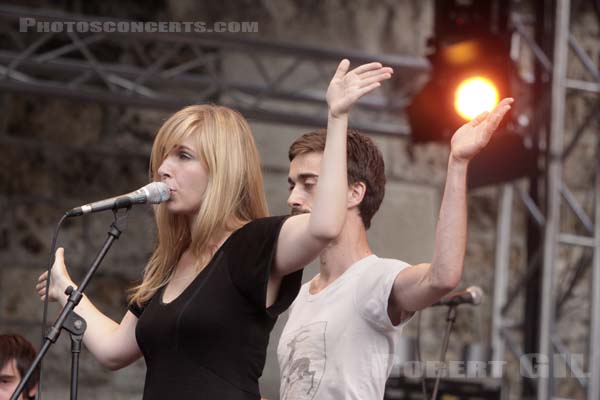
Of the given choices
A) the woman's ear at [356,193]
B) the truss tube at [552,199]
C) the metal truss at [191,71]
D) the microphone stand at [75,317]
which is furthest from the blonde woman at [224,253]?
the metal truss at [191,71]

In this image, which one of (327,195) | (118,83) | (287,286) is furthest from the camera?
(118,83)

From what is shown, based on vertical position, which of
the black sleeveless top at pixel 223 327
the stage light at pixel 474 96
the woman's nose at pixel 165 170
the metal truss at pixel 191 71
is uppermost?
the metal truss at pixel 191 71

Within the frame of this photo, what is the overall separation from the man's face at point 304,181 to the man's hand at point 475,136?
553mm

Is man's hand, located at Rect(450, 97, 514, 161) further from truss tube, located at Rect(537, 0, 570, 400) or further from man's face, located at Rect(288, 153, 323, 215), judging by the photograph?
truss tube, located at Rect(537, 0, 570, 400)

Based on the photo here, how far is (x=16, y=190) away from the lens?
238 inches

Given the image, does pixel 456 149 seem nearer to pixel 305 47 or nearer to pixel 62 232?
pixel 305 47

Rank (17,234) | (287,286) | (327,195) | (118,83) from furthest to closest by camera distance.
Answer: (17,234) < (118,83) < (287,286) < (327,195)

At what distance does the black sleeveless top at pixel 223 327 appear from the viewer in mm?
2166

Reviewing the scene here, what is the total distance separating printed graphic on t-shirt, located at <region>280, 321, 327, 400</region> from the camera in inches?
102

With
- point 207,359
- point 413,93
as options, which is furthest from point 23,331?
point 207,359

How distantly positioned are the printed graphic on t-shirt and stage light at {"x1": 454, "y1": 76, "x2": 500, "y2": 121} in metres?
2.67

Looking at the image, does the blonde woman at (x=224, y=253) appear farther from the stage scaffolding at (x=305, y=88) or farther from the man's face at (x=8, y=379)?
the stage scaffolding at (x=305, y=88)

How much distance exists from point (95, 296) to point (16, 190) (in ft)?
2.52

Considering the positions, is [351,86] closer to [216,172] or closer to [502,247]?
[216,172]
